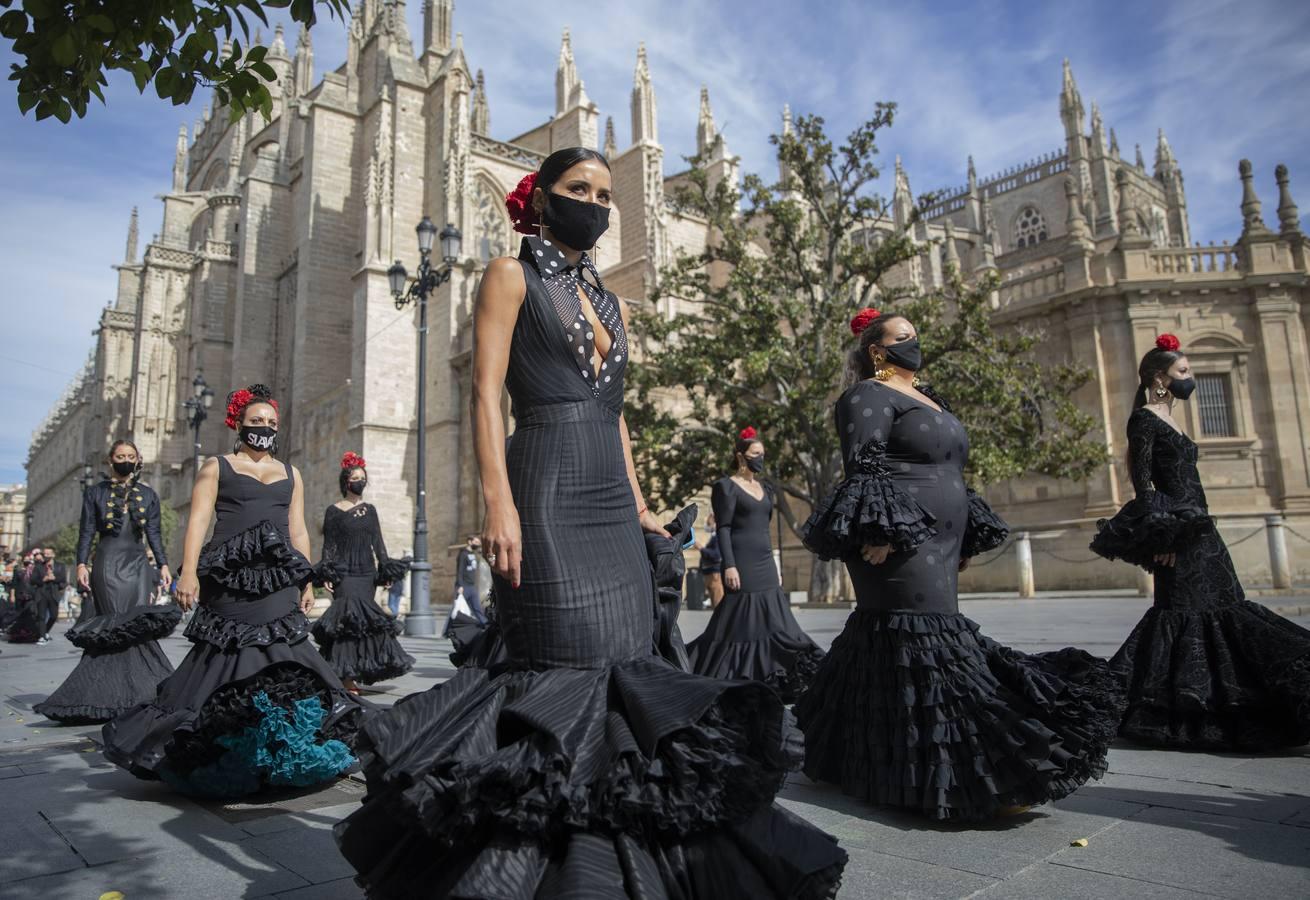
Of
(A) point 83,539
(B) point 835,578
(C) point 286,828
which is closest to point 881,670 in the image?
(C) point 286,828

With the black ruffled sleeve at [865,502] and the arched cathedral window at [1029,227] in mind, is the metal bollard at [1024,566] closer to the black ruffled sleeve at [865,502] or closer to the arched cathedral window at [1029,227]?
the black ruffled sleeve at [865,502]

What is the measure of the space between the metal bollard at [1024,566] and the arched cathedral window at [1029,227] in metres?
46.9

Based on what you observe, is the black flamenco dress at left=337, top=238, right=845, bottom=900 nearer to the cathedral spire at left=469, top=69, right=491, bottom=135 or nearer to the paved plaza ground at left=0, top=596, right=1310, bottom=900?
the paved plaza ground at left=0, top=596, right=1310, bottom=900

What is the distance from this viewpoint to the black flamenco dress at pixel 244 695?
12.5 ft

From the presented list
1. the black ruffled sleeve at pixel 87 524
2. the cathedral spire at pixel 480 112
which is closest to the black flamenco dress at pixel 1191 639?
the black ruffled sleeve at pixel 87 524

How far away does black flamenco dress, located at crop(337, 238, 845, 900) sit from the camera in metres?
1.81

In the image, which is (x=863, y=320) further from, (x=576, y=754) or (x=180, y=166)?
(x=180, y=166)

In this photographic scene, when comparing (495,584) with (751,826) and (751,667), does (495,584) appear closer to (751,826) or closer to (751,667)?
(751,826)

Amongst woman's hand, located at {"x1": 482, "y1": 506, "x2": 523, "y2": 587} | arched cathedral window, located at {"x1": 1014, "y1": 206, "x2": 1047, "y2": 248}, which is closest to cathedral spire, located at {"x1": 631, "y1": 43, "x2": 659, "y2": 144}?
woman's hand, located at {"x1": 482, "y1": 506, "x2": 523, "y2": 587}

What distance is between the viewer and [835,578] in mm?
20000

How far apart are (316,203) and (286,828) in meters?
31.3

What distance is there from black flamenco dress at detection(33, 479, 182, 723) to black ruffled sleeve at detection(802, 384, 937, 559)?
4.86 m

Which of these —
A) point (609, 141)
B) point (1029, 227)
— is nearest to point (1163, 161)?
point (1029, 227)

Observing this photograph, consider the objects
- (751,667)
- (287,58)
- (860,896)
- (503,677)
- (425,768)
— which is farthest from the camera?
(287,58)
